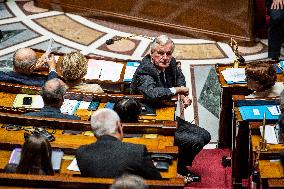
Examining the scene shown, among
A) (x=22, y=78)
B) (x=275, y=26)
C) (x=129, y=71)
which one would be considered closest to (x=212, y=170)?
(x=129, y=71)

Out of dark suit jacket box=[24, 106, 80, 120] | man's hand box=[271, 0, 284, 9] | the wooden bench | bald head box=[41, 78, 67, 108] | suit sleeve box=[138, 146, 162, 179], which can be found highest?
man's hand box=[271, 0, 284, 9]

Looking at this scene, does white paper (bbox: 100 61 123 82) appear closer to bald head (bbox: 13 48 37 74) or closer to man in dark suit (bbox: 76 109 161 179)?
bald head (bbox: 13 48 37 74)

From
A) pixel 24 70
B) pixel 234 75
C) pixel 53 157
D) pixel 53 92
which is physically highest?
pixel 234 75

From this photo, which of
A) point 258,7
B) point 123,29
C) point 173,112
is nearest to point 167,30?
point 123,29

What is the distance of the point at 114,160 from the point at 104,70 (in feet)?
6.88

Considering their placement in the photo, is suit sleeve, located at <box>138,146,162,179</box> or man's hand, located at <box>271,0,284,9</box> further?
man's hand, located at <box>271,0,284,9</box>

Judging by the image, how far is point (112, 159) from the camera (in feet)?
11.1

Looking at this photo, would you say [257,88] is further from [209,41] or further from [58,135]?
[209,41]

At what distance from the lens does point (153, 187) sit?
3.25 m

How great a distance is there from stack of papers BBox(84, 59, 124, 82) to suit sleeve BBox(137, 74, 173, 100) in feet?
1.82

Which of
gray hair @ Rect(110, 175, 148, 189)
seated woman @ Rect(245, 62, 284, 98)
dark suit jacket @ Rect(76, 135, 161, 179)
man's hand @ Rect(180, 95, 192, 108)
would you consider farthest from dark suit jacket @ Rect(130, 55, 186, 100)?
gray hair @ Rect(110, 175, 148, 189)

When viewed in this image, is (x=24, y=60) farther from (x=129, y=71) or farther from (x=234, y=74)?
(x=234, y=74)

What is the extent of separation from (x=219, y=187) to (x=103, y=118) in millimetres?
1639

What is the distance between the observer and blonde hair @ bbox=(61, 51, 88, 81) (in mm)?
4574
